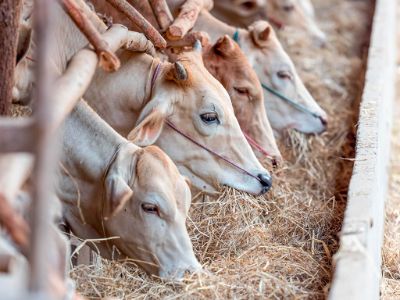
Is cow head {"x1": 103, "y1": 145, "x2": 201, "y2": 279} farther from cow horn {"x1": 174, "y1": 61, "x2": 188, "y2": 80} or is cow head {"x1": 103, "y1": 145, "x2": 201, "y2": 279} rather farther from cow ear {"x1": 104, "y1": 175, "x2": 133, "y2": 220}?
cow horn {"x1": 174, "y1": 61, "x2": 188, "y2": 80}

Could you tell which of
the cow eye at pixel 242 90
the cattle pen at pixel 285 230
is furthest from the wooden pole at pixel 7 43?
the cow eye at pixel 242 90

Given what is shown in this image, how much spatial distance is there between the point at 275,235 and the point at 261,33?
2.02 m

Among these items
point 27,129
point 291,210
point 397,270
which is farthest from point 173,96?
point 27,129

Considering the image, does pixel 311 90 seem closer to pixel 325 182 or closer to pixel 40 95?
pixel 325 182

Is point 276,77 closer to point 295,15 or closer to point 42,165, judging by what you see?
point 295,15

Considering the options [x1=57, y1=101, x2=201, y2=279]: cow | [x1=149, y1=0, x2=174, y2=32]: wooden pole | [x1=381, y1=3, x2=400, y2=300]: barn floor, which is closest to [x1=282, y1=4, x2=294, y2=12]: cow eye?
[x1=381, y1=3, x2=400, y2=300]: barn floor

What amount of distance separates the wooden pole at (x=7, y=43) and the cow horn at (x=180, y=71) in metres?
1.19

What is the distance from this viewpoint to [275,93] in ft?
24.6

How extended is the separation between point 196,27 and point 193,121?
1.76 meters

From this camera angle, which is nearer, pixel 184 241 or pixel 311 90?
pixel 184 241

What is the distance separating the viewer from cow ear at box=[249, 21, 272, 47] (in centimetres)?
732

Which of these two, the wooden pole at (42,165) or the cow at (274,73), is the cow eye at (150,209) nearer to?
the wooden pole at (42,165)

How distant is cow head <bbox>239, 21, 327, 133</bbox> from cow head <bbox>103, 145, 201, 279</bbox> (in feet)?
8.99

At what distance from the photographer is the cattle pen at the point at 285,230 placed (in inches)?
149
